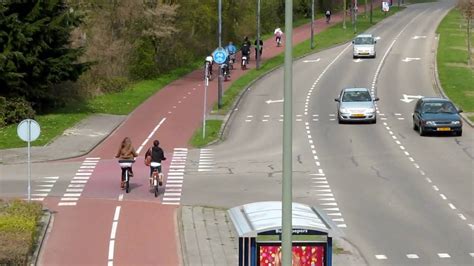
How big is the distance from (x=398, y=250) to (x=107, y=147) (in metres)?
17.6

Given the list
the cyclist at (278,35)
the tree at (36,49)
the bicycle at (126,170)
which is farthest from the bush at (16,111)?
the cyclist at (278,35)

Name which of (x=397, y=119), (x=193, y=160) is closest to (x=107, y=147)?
(x=193, y=160)

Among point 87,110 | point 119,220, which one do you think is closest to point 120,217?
point 119,220

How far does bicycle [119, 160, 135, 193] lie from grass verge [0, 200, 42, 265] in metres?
4.28

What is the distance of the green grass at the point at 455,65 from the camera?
1957 inches

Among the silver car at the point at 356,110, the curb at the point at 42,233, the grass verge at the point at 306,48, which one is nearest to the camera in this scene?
the curb at the point at 42,233

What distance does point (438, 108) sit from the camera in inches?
1549

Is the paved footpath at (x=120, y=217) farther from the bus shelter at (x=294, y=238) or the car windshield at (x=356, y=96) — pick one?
the car windshield at (x=356, y=96)

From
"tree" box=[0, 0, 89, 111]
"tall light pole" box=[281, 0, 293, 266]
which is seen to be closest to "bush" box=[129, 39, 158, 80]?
"tree" box=[0, 0, 89, 111]

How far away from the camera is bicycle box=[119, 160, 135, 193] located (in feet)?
90.5

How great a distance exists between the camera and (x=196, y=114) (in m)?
45.3

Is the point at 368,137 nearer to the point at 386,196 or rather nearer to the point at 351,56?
the point at 386,196

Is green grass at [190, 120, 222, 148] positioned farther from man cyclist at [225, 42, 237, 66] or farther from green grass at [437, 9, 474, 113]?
man cyclist at [225, 42, 237, 66]

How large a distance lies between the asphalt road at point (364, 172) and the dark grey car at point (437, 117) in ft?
1.41
